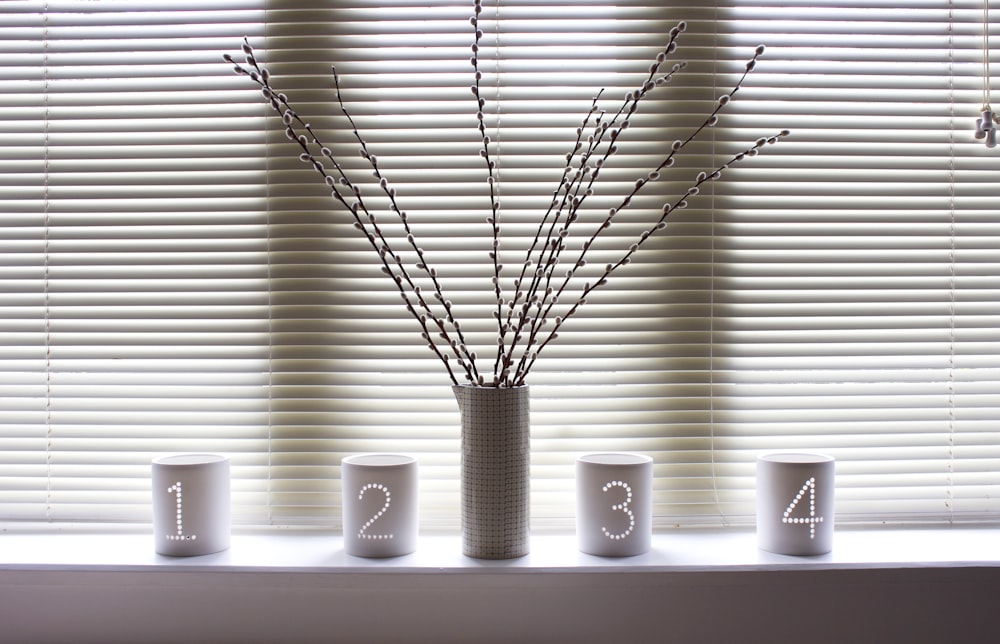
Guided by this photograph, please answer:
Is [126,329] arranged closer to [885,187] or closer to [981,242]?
[885,187]

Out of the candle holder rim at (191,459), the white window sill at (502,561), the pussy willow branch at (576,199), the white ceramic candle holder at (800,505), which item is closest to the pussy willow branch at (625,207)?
the pussy willow branch at (576,199)

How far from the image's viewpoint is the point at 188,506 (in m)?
1.17

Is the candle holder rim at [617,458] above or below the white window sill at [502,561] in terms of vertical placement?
above

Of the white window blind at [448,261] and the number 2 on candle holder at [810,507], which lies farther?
the white window blind at [448,261]

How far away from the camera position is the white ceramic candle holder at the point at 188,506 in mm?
1160

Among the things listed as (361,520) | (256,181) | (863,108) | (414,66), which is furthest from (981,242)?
(256,181)

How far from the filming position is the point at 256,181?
130 cm

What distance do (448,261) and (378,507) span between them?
46 cm

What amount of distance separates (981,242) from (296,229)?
4.30 ft

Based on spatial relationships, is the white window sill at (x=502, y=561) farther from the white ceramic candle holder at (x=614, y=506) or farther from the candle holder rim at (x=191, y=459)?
the candle holder rim at (x=191, y=459)

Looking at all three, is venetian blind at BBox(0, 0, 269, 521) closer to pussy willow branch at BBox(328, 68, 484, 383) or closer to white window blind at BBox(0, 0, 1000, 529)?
white window blind at BBox(0, 0, 1000, 529)

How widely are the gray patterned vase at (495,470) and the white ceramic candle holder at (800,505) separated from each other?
422 mm

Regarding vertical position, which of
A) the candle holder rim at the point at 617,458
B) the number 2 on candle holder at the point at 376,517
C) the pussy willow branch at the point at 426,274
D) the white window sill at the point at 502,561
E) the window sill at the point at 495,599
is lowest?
the window sill at the point at 495,599

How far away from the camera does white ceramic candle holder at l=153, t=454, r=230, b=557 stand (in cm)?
116
